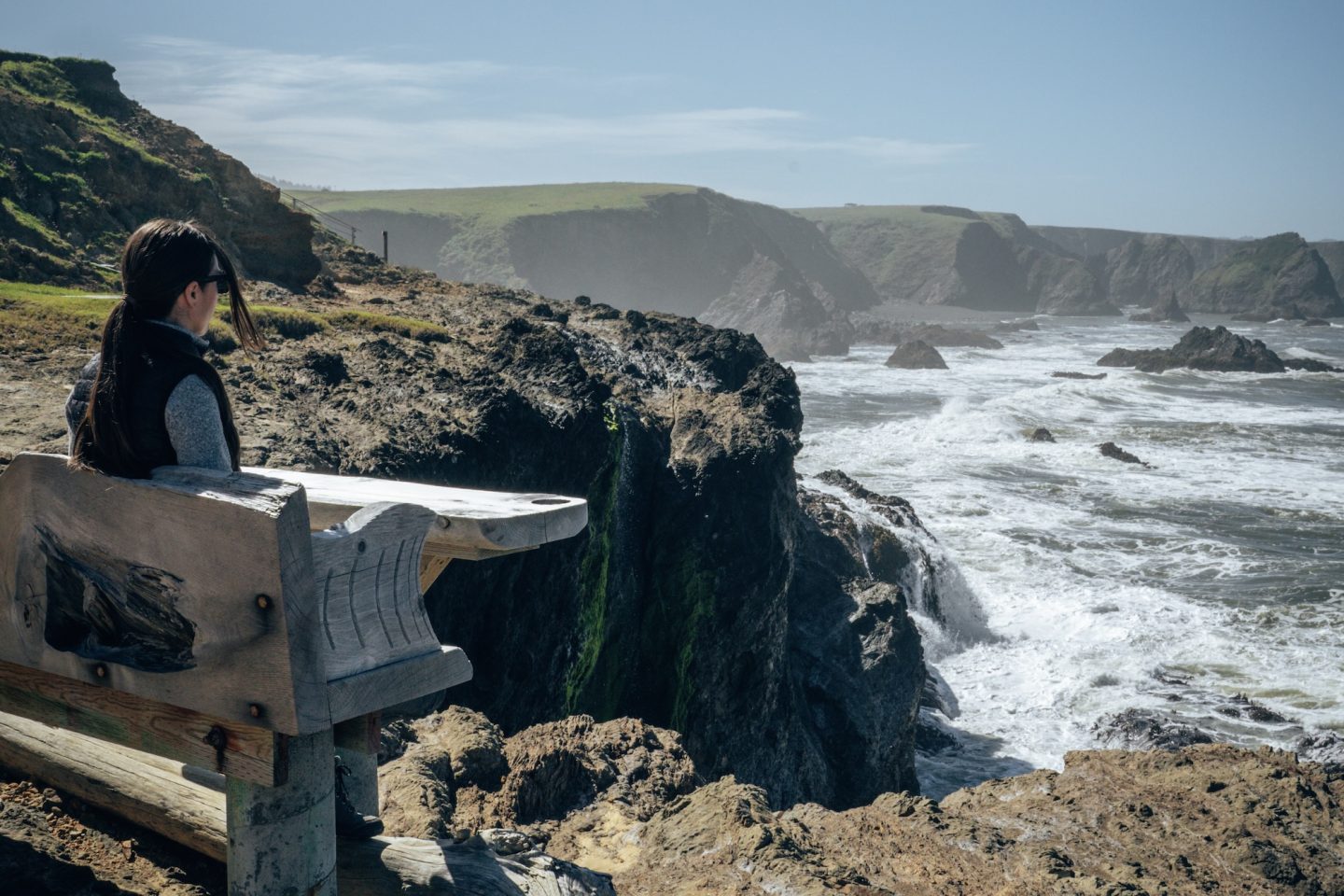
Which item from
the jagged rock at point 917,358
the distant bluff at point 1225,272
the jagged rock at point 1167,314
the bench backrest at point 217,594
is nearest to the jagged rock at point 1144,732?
the bench backrest at point 217,594

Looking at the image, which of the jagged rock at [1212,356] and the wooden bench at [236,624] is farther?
the jagged rock at [1212,356]

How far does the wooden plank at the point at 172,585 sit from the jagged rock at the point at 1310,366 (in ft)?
216

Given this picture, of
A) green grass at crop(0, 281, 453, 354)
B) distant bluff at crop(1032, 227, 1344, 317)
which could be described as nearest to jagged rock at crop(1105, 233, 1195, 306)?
distant bluff at crop(1032, 227, 1344, 317)

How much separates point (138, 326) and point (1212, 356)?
207ft

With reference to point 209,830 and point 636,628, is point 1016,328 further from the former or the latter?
point 209,830

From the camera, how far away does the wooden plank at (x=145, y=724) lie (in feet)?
7.27

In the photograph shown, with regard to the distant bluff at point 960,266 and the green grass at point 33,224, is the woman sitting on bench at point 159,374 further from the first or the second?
the distant bluff at point 960,266

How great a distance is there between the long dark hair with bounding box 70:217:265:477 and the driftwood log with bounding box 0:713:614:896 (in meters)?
1.07

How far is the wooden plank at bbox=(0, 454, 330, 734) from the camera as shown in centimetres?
203

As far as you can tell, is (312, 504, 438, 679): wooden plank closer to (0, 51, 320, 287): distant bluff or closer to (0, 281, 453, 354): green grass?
(0, 281, 453, 354): green grass

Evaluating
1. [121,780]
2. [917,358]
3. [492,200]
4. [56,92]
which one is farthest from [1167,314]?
[121,780]

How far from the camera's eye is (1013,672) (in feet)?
59.7

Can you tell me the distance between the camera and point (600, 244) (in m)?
113

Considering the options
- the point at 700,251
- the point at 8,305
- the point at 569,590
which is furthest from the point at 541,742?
the point at 700,251
